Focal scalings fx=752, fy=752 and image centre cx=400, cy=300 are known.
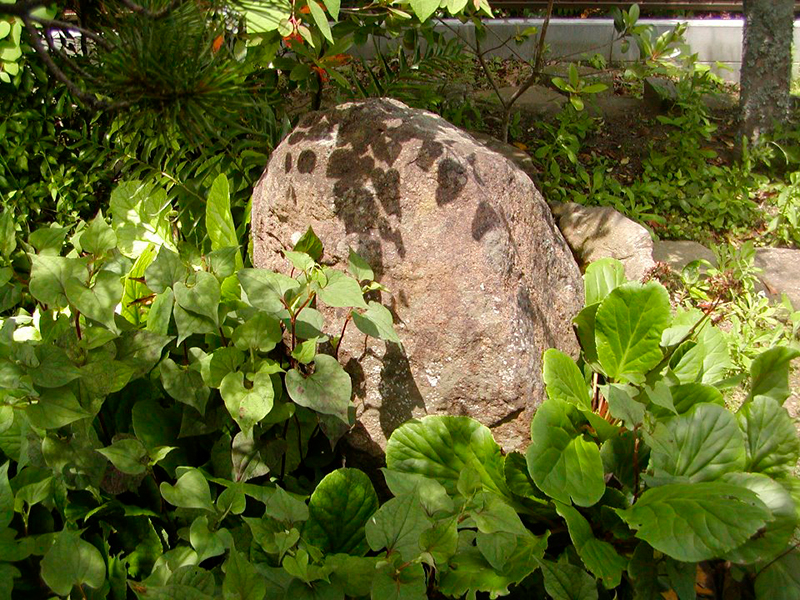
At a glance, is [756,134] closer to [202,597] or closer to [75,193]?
[75,193]

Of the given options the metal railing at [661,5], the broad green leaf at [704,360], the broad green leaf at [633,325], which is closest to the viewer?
the broad green leaf at [633,325]

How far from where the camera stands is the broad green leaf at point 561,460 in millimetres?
2182

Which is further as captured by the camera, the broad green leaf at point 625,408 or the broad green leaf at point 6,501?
the broad green leaf at point 625,408

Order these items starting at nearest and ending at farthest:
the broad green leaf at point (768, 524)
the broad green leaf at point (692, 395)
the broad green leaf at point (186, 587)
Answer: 1. the broad green leaf at point (186, 587)
2. the broad green leaf at point (768, 524)
3. the broad green leaf at point (692, 395)

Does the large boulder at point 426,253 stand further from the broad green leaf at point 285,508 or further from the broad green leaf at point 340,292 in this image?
the broad green leaf at point 285,508

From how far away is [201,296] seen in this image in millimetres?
2254

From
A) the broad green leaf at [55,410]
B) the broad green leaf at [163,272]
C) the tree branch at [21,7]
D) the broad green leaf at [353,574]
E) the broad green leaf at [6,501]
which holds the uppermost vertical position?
the tree branch at [21,7]

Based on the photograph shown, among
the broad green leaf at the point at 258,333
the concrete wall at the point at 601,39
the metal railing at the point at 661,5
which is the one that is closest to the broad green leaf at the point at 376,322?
the broad green leaf at the point at 258,333

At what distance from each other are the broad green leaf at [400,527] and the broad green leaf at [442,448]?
49 cm

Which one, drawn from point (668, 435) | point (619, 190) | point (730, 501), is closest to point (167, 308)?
point (668, 435)

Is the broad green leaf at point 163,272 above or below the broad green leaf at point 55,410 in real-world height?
above

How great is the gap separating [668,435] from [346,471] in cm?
96

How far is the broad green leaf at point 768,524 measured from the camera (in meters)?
2.06

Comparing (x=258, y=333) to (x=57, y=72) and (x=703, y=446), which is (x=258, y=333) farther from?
(x=703, y=446)
